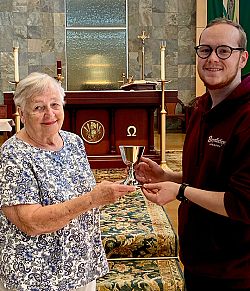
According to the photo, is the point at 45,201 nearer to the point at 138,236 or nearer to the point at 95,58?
the point at 138,236

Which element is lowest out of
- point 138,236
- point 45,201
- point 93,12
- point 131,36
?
point 138,236

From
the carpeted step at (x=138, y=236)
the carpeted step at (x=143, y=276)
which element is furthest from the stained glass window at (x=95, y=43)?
the carpeted step at (x=143, y=276)

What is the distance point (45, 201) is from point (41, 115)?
1.18ft

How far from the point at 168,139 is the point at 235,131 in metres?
9.95

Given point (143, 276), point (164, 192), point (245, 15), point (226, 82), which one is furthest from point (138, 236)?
point (245, 15)

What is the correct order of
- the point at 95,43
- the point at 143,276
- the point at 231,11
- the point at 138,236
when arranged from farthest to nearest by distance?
1. the point at 95,43
2. the point at 231,11
3. the point at 138,236
4. the point at 143,276

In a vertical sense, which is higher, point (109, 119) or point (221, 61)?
point (221, 61)

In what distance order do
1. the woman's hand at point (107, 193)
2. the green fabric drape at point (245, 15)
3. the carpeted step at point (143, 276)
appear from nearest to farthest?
the woman's hand at point (107, 193), the carpeted step at point (143, 276), the green fabric drape at point (245, 15)

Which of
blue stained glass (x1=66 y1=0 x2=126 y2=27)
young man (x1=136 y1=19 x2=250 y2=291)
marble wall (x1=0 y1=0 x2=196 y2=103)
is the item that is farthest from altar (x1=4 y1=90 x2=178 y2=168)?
blue stained glass (x1=66 y1=0 x2=126 y2=27)

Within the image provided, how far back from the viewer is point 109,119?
22.7ft

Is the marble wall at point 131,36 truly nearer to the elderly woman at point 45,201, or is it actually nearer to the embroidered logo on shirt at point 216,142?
the elderly woman at point 45,201

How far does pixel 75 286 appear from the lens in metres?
2.09

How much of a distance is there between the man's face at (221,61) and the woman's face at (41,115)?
63 cm

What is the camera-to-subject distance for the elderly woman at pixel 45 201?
6.44 ft
